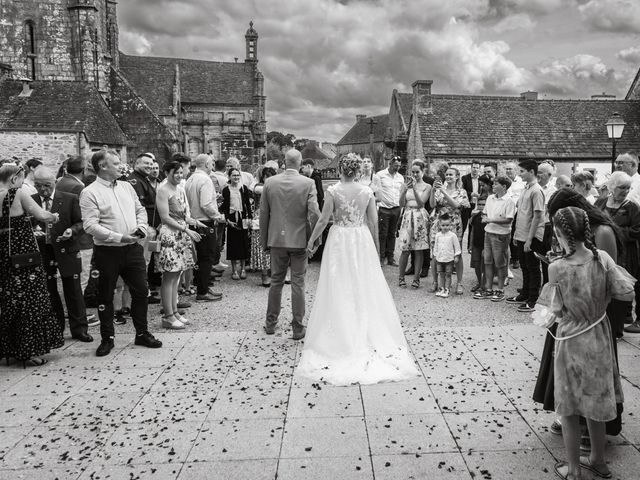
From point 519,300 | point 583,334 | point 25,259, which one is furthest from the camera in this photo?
point 519,300

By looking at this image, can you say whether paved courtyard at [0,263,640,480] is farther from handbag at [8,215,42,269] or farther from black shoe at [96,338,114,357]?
handbag at [8,215,42,269]

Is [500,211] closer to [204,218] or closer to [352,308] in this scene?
[352,308]

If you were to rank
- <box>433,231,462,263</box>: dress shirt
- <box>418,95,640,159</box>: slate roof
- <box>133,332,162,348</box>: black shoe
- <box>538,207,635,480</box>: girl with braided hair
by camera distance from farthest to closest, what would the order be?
<box>418,95,640,159</box>: slate roof → <box>433,231,462,263</box>: dress shirt → <box>133,332,162,348</box>: black shoe → <box>538,207,635,480</box>: girl with braided hair

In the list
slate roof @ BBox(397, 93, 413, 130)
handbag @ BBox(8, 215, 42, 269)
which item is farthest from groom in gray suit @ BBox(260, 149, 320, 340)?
slate roof @ BBox(397, 93, 413, 130)

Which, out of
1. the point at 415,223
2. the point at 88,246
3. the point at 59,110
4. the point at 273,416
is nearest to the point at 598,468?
the point at 273,416

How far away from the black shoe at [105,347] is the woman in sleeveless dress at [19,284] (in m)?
0.49

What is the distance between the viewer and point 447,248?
27.9 feet

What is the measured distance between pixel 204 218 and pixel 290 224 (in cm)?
248

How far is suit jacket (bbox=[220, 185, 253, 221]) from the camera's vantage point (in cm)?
975

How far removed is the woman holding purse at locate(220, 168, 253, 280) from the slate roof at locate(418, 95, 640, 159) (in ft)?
52.1

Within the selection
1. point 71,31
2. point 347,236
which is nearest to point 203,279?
point 347,236

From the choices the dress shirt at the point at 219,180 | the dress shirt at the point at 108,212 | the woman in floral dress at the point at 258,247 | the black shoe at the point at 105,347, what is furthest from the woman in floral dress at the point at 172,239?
the dress shirt at the point at 219,180

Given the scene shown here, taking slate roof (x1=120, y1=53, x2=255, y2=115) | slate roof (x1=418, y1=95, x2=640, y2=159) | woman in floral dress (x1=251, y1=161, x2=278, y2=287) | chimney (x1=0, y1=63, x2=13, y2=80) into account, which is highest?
slate roof (x1=120, y1=53, x2=255, y2=115)

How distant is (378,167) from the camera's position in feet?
145
